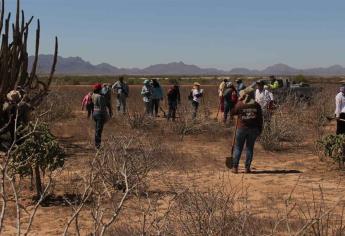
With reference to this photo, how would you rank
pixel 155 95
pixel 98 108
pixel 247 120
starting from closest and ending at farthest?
pixel 247 120 < pixel 98 108 < pixel 155 95

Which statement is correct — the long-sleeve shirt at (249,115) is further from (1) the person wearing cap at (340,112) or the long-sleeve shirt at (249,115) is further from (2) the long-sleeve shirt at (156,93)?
(2) the long-sleeve shirt at (156,93)

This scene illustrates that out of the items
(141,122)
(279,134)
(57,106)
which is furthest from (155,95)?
(279,134)

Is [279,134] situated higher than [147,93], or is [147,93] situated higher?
[147,93]

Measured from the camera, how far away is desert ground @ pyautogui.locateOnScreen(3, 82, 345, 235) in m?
4.69

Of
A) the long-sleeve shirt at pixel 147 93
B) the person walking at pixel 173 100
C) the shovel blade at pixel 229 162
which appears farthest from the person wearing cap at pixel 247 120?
the long-sleeve shirt at pixel 147 93

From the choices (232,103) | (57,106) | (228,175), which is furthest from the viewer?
(57,106)

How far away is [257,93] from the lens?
14.2m

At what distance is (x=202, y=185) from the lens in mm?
9047

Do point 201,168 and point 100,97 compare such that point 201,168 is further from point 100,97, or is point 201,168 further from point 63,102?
point 63,102

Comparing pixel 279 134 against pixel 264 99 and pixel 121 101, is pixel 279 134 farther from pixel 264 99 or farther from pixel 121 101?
pixel 121 101

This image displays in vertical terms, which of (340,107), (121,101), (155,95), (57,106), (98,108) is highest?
(340,107)

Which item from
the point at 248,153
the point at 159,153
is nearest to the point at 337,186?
the point at 248,153

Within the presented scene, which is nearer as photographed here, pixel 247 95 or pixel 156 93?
pixel 247 95

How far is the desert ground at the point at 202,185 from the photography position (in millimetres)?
4688
